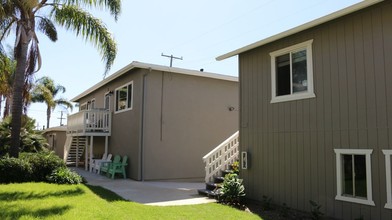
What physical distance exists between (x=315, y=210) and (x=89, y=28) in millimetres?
9449

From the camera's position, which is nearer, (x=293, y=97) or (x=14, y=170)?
(x=293, y=97)

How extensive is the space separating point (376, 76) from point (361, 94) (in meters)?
0.44

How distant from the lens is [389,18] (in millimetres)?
6586

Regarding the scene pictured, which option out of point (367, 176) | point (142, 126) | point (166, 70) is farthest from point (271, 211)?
point (166, 70)

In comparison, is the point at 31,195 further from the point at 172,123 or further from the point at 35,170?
the point at 172,123

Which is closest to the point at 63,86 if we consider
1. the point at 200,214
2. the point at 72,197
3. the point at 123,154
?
the point at 123,154

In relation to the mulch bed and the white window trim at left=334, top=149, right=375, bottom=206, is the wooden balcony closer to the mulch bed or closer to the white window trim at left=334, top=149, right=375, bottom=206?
the mulch bed

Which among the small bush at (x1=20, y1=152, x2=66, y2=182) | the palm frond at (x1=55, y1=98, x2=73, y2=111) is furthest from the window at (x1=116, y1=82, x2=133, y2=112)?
the palm frond at (x1=55, y1=98, x2=73, y2=111)

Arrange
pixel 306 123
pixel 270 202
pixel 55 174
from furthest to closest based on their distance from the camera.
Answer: pixel 55 174 < pixel 270 202 < pixel 306 123

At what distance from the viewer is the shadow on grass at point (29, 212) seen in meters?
6.77

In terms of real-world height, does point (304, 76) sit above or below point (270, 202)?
above

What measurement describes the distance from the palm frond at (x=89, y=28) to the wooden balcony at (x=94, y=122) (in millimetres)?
5163

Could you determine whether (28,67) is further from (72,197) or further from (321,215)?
(321,215)

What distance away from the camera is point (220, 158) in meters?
11.1
